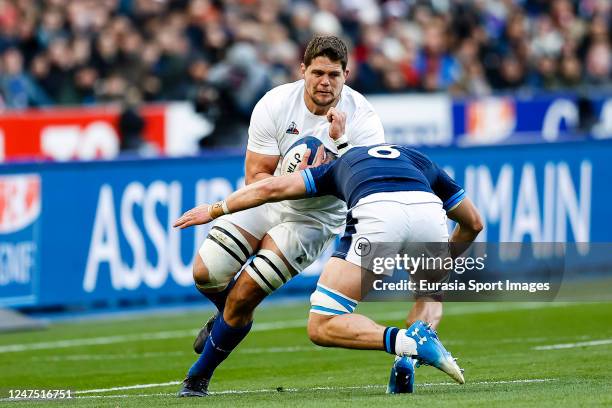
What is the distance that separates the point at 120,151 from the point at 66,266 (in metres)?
5.90

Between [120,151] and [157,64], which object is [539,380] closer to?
[120,151]

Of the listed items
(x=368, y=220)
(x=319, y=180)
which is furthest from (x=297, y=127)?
(x=368, y=220)

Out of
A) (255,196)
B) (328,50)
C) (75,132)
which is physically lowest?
(75,132)

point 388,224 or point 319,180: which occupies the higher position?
point 319,180

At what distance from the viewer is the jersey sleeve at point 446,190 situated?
31.5 ft

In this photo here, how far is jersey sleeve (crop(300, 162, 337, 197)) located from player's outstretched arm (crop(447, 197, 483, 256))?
0.98 metres

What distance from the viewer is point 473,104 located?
88.2 feet

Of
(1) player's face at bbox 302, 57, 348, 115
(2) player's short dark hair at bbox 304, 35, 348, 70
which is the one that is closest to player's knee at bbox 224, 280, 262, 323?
(1) player's face at bbox 302, 57, 348, 115

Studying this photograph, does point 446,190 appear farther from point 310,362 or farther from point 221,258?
point 310,362

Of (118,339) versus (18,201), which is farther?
(18,201)

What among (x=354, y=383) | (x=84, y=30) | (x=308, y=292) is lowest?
(x=308, y=292)

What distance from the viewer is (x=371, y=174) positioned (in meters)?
9.09

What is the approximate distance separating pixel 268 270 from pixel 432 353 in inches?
71.7

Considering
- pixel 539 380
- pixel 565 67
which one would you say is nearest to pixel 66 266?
pixel 539 380
